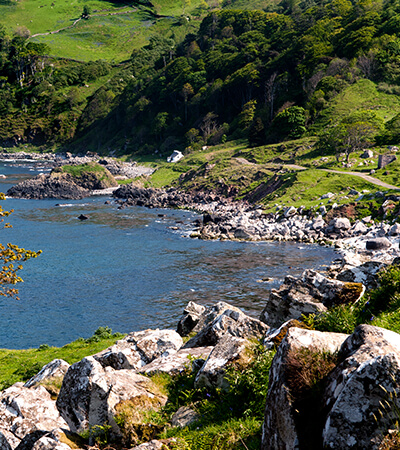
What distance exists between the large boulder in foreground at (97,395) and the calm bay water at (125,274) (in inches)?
927

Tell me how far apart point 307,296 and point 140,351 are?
7.32 meters

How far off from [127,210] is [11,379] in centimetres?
7559

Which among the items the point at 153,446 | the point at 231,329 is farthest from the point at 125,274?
the point at 153,446

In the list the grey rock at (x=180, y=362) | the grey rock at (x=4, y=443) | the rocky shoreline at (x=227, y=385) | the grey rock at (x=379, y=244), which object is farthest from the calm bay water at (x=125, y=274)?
the grey rock at (x=4, y=443)

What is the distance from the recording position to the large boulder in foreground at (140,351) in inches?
627

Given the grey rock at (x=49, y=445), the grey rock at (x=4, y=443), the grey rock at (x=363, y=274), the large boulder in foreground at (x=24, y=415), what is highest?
the grey rock at (x=363, y=274)

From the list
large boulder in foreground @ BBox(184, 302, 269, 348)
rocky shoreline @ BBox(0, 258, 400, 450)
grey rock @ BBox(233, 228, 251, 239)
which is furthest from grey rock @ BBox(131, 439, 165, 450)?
grey rock @ BBox(233, 228, 251, 239)

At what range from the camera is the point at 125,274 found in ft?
173

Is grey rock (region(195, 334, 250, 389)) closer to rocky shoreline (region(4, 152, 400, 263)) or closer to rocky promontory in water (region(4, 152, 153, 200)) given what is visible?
rocky shoreline (region(4, 152, 400, 263))

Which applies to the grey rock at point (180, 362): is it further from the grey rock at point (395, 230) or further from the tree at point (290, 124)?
the tree at point (290, 124)

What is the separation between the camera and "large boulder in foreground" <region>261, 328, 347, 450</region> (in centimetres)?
675

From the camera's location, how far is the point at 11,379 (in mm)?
23469

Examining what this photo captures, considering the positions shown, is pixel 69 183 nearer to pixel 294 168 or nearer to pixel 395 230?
pixel 294 168

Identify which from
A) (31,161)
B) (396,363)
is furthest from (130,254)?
(31,161)
